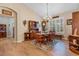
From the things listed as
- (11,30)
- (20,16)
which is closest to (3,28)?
(11,30)

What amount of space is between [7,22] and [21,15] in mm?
331

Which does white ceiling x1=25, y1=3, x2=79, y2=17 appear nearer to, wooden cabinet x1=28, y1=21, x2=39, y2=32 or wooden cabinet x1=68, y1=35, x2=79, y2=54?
wooden cabinet x1=28, y1=21, x2=39, y2=32

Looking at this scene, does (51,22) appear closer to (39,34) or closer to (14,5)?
(39,34)

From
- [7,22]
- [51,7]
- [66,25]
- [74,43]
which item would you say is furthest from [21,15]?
[74,43]

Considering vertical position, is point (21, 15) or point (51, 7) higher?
point (51, 7)

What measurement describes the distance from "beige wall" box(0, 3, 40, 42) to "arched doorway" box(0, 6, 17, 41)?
8 cm

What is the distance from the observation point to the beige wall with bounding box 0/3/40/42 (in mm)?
2547

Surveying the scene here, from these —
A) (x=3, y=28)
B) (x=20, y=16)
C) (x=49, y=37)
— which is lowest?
(x=49, y=37)

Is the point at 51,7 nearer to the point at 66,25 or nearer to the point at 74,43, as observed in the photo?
the point at 66,25

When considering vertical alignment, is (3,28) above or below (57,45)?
above

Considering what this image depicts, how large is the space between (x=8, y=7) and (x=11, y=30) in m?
0.49

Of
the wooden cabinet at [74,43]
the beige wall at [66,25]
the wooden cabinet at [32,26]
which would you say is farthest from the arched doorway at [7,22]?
the wooden cabinet at [74,43]

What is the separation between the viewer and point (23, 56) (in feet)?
8.59

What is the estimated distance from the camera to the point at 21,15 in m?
2.59
